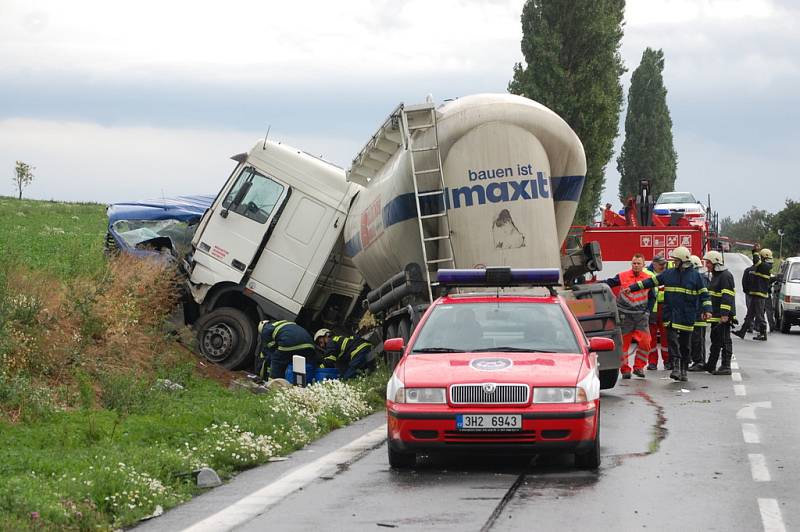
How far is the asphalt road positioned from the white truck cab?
312 inches

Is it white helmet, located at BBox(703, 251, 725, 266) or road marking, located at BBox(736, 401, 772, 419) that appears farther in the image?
white helmet, located at BBox(703, 251, 725, 266)

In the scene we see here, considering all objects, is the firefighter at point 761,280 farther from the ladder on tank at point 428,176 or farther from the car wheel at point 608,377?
the ladder on tank at point 428,176

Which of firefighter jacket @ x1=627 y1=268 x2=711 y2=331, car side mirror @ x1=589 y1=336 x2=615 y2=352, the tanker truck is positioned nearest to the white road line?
car side mirror @ x1=589 y1=336 x2=615 y2=352

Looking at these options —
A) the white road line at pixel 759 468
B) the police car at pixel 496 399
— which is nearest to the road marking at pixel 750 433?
the white road line at pixel 759 468

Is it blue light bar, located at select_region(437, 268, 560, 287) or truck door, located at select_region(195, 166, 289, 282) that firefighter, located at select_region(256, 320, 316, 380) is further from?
blue light bar, located at select_region(437, 268, 560, 287)

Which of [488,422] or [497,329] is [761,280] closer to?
[497,329]

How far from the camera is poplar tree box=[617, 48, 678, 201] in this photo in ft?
262

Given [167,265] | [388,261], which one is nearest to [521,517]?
[388,261]

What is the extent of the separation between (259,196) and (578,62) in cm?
2703

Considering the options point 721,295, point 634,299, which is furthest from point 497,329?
point 721,295

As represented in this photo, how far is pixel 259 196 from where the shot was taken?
20.8m

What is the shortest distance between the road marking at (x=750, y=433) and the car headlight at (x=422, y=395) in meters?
3.37

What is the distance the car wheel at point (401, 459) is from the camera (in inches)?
381

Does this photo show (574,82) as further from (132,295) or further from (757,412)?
(757,412)
